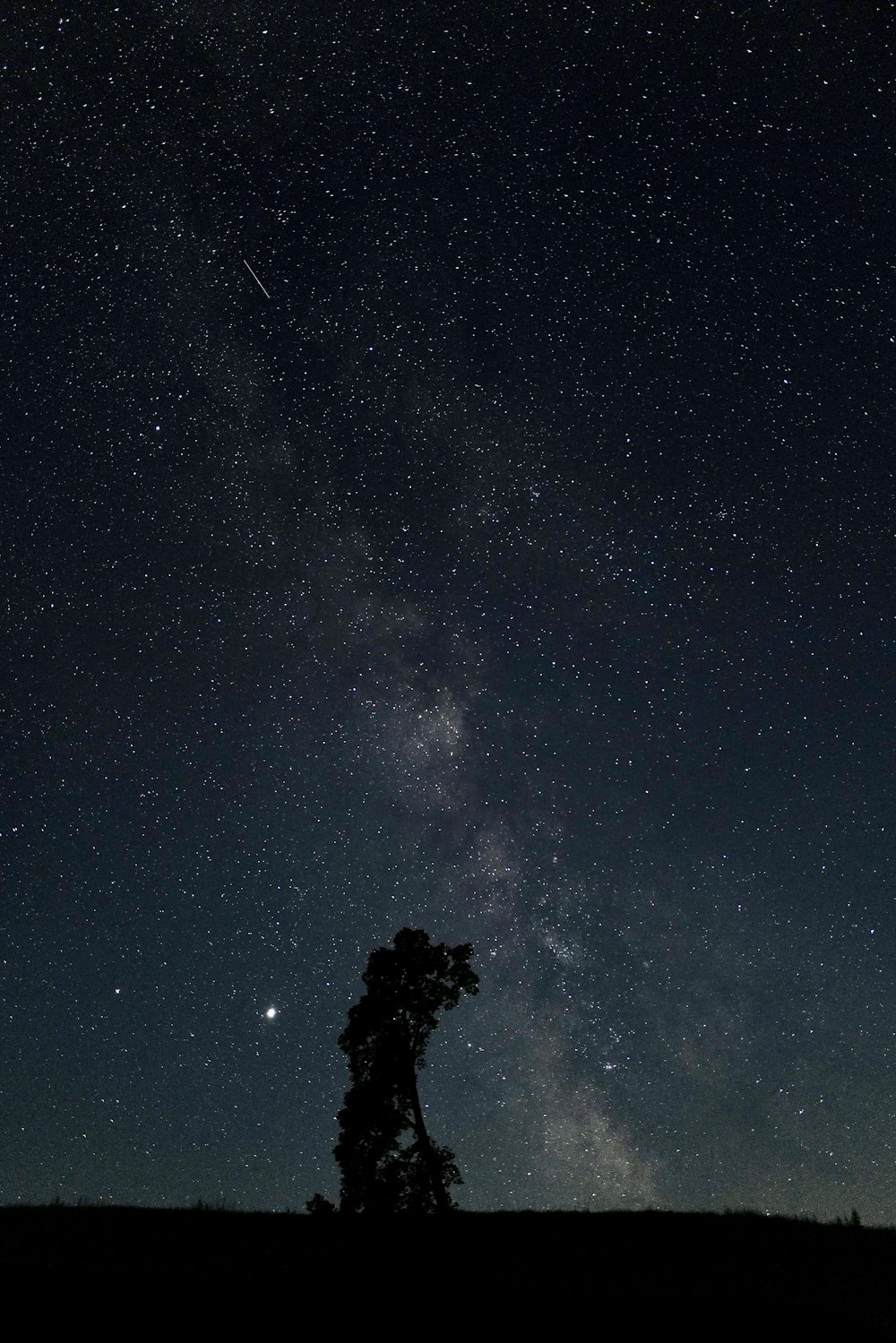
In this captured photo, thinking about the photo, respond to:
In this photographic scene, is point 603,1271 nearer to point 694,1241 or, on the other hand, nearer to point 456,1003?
point 694,1241

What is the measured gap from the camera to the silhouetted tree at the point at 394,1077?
20391 millimetres

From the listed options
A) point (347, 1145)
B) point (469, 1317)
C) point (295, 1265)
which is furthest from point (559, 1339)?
point (347, 1145)

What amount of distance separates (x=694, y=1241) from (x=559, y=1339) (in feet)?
41.2

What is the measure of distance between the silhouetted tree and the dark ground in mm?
739

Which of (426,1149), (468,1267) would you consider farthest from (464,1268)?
(426,1149)

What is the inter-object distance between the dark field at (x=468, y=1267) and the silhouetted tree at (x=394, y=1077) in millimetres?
717

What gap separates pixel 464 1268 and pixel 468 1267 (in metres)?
0.24

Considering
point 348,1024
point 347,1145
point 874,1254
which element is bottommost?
point 874,1254

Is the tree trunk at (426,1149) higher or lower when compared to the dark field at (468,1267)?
higher

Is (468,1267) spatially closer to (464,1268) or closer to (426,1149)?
(464,1268)

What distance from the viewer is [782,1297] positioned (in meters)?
17.5

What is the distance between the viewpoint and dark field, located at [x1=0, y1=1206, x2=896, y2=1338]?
41.3 ft

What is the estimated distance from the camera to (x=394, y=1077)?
21984 millimetres

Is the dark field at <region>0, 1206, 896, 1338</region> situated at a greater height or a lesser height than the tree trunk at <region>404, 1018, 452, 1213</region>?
lesser
